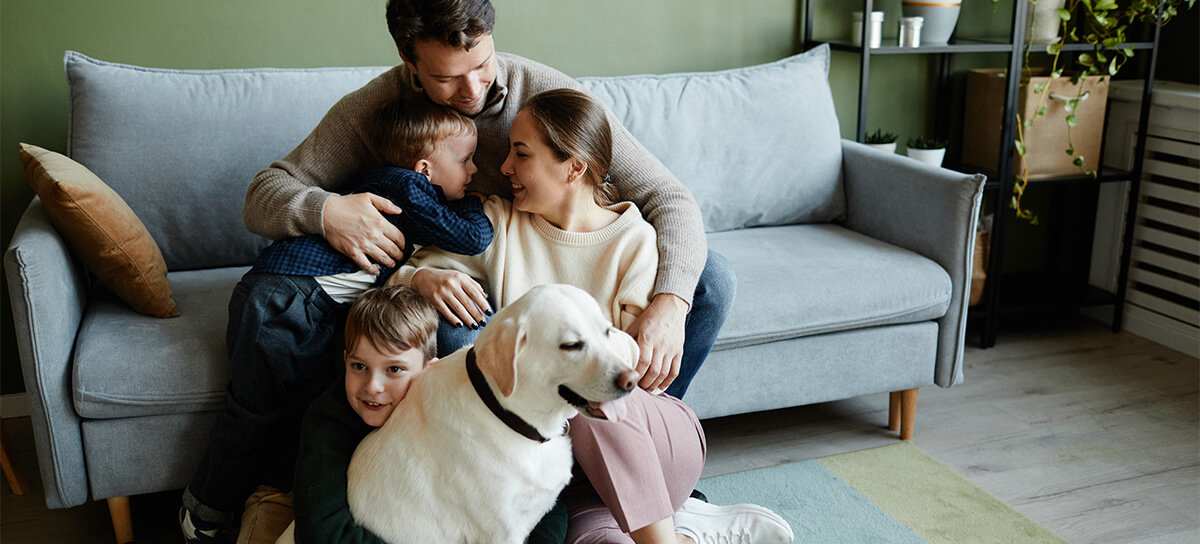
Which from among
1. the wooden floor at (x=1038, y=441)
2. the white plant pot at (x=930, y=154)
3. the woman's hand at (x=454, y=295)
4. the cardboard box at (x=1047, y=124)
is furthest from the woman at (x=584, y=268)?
the cardboard box at (x=1047, y=124)

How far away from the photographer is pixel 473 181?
1943 mm

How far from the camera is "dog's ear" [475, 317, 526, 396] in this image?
1.21 m

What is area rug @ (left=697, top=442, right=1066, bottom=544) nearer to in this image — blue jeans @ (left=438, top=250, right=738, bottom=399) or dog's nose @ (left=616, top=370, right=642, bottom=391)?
blue jeans @ (left=438, top=250, right=738, bottom=399)

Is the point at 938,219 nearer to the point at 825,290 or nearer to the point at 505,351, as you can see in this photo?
the point at 825,290

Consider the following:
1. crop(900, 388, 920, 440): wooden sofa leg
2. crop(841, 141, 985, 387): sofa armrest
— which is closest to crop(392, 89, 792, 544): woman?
crop(900, 388, 920, 440): wooden sofa leg

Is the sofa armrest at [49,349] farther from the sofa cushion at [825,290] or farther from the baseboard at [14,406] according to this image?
the sofa cushion at [825,290]

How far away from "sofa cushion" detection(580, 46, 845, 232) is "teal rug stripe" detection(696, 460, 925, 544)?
29.4 inches

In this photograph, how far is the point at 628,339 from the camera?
4.85ft

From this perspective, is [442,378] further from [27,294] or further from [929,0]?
[929,0]

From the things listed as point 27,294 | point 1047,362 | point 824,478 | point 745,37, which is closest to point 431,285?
point 27,294

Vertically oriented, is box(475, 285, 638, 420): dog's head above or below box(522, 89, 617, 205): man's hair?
below

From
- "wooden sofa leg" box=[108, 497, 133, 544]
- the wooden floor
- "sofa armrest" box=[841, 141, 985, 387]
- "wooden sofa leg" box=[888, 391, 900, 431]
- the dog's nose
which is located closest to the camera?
the dog's nose

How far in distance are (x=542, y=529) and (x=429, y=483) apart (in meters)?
0.24

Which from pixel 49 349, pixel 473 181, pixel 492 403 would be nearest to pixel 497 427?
pixel 492 403
